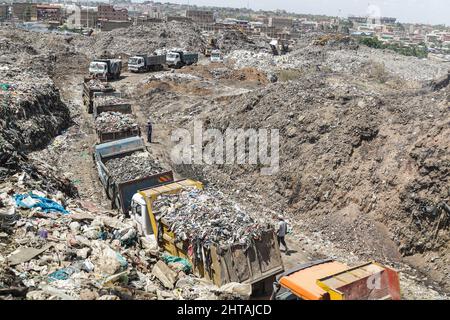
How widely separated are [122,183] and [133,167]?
1529mm

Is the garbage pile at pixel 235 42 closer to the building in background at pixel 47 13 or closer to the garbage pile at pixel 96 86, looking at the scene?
the garbage pile at pixel 96 86

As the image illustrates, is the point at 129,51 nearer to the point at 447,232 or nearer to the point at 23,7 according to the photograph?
the point at 447,232

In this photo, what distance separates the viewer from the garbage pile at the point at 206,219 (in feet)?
25.4

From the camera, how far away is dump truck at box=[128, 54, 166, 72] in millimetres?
33812

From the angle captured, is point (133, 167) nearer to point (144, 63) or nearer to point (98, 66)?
point (98, 66)

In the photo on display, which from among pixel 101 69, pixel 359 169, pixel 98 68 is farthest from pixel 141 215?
pixel 98 68

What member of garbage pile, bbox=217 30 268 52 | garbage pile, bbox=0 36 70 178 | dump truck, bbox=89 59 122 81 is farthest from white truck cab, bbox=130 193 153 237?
garbage pile, bbox=217 30 268 52

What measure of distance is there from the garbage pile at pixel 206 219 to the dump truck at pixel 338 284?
4.78 ft

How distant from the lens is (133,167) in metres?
12.3

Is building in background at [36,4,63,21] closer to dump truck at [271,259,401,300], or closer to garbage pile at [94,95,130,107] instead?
garbage pile at [94,95,130,107]

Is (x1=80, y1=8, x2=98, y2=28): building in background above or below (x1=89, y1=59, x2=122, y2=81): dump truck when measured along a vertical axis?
above

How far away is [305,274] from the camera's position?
6.44 meters

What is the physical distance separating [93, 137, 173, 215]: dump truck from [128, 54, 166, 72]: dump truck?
21.2 m

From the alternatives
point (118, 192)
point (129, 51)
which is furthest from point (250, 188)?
point (129, 51)
